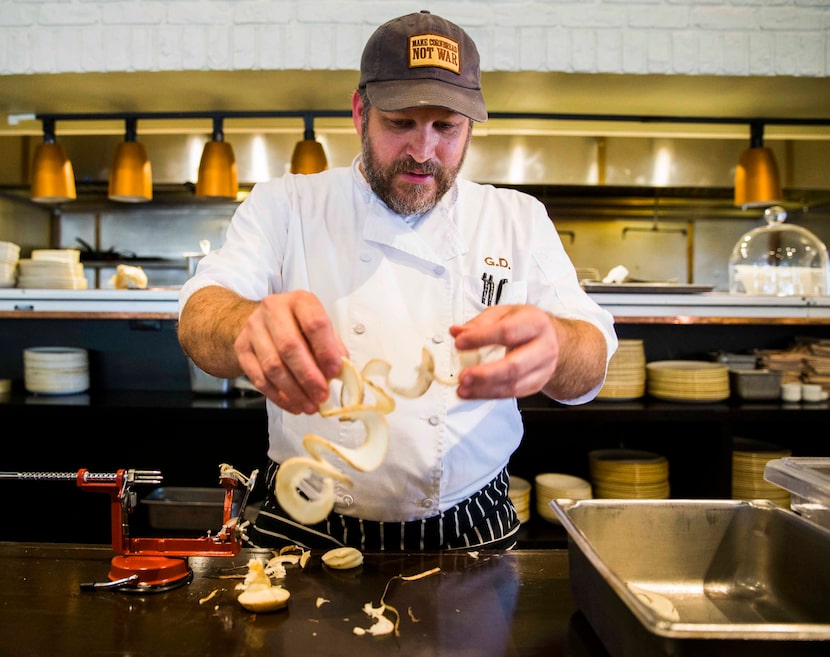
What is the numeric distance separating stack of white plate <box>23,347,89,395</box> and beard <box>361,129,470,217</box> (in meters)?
2.13

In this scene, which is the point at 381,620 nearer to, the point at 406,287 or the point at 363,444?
the point at 363,444

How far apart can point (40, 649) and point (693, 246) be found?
6.34 m

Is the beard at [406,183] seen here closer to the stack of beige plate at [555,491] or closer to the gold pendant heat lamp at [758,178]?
the stack of beige plate at [555,491]

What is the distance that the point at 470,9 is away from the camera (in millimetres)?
3447

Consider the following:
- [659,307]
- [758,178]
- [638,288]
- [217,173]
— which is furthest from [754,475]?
[217,173]

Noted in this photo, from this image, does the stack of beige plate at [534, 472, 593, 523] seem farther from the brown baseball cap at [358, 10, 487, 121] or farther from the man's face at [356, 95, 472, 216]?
the brown baseball cap at [358, 10, 487, 121]

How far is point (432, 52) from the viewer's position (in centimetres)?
150

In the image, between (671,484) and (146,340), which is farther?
(146,340)

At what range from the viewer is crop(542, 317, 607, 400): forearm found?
127 cm

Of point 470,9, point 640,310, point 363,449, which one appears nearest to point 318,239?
point 363,449

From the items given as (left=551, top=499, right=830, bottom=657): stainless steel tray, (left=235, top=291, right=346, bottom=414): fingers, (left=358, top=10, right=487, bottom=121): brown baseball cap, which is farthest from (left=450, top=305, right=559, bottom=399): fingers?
(left=358, top=10, right=487, bottom=121): brown baseball cap

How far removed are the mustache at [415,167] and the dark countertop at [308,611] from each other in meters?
0.86

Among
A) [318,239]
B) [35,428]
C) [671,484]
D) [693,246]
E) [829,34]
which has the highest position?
[829,34]

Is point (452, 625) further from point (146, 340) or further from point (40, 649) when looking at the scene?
point (146, 340)
